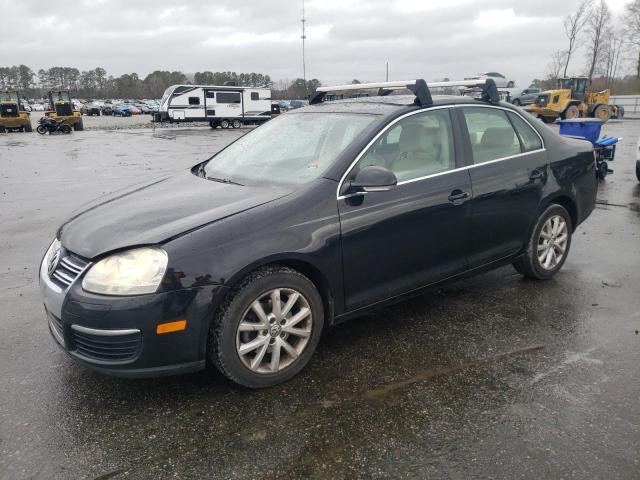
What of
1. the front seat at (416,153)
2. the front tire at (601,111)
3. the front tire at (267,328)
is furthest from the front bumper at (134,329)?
the front tire at (601,111)

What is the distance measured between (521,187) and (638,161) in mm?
6827

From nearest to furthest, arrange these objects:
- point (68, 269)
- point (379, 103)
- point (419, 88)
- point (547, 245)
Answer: point (68, 269), point (419, 88), point (379, 103), point (547, 245)

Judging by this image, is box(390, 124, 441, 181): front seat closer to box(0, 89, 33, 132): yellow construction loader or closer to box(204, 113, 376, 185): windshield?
box(204, 113, 376, 185): windshield

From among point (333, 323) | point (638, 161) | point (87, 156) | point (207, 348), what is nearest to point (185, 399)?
point (207, 348)

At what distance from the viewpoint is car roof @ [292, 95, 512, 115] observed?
3.87 m

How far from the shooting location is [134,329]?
2.70 metres

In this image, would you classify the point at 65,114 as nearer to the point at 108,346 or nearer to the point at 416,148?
the point at 416,148

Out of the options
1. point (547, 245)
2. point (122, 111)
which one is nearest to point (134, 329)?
point (547, 245)

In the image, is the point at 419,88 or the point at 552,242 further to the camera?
the point at 552,242

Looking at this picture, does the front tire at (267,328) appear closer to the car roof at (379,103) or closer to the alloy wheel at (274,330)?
the alloy wheel at (274,330)

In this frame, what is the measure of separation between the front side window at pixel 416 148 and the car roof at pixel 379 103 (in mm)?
137

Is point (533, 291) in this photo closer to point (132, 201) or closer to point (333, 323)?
point (333, 323)

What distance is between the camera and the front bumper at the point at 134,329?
2691 mm

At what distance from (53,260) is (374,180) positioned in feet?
6.56
